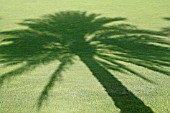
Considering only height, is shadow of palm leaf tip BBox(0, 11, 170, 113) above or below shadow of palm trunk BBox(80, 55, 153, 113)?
below

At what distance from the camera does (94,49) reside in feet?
49.4

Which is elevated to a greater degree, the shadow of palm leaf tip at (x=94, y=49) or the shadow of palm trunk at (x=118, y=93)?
the shadow of palm trunk at (x=118, y=93)

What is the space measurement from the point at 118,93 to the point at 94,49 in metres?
6.04

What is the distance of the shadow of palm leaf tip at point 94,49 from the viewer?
32.9ft

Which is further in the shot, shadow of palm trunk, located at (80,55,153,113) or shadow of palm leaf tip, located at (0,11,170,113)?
shadow of palm leaf tip, located at (0,11,170,113)

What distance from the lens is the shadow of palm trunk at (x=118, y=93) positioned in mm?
8234

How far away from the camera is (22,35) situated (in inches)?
725

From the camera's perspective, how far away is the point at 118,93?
30.1ft

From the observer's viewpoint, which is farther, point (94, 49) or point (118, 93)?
point (94, 49)

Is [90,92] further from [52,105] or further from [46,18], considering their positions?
[46,18]

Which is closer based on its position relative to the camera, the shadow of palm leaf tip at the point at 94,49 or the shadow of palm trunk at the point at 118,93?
the shadow of palm trunk at the point at 118,93

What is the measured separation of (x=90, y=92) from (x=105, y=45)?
6629mm

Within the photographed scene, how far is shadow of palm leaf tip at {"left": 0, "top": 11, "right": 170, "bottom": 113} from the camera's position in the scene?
1003 centimetres

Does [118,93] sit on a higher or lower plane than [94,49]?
higher
